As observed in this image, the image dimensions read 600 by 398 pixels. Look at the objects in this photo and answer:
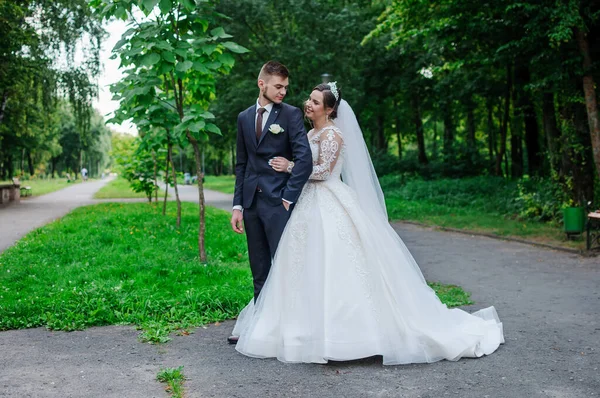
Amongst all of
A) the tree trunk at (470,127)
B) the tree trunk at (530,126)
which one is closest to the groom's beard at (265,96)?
the tree trunk at (530,126)

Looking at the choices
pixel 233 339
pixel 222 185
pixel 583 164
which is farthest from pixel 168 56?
pixel 222 185

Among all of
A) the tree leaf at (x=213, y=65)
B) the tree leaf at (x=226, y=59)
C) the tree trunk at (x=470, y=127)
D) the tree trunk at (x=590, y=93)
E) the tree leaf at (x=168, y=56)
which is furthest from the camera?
the tree trunk at (x=470, y=127)

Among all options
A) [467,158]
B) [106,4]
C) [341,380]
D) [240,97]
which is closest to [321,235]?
[341,380]

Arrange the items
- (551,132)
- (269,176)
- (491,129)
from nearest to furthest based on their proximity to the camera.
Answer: (269,176) < (551,132) < (491,129)

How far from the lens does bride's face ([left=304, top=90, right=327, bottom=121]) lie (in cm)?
499

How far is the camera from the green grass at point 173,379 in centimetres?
387

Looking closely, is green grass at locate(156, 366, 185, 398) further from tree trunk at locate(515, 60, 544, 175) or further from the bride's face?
tree trunk at locate(515, 60, 544, 175)

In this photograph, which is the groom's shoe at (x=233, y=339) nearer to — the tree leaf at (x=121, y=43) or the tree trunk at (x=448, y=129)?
the tree leaf at (x=121, y=43)

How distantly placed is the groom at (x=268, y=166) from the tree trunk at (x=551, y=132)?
35.5 feet

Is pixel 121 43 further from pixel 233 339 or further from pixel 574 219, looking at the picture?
pixel 574 219

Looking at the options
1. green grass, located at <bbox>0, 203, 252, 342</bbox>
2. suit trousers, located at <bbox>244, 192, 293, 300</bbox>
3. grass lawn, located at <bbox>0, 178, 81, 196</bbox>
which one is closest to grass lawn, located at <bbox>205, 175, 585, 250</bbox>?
green grass, located at <bbox>0, 203, 252, 342</bbox>

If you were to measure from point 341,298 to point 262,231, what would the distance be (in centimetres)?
95

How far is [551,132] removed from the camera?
14922 mm

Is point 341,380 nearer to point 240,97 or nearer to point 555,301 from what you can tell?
point 555,301
